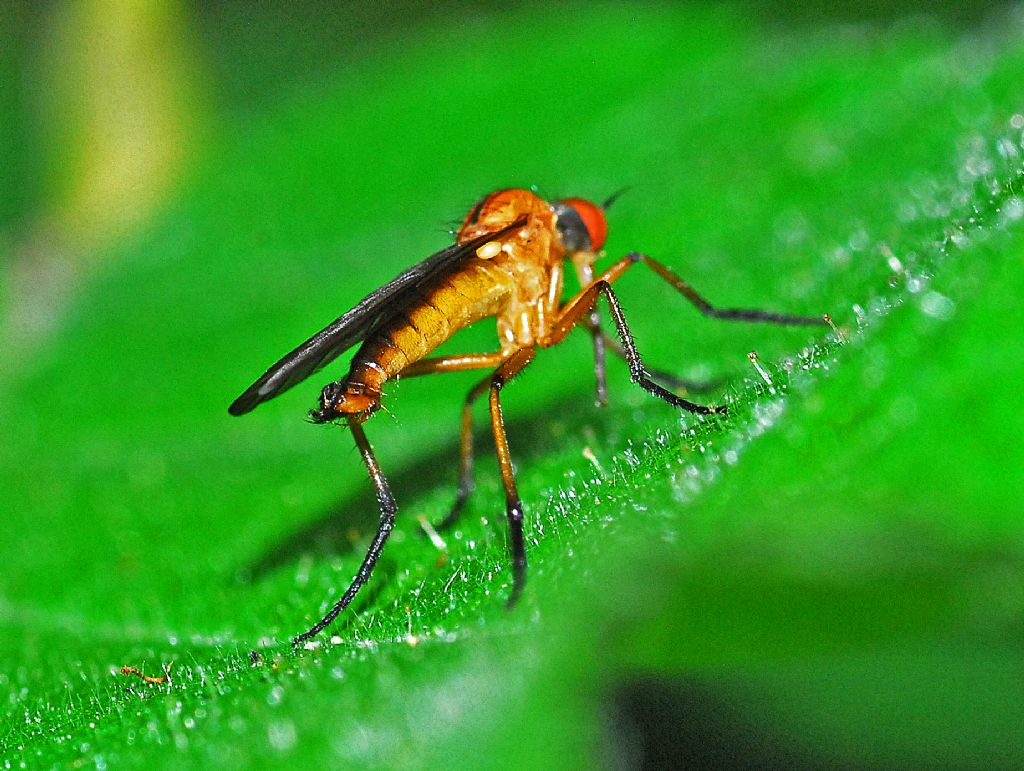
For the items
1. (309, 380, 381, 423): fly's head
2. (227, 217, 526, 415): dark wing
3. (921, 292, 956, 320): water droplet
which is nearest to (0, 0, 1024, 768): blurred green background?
(921, 292, 956, 320): water droplet

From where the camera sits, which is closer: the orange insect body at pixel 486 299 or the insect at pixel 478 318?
the insect at pixel 478 318

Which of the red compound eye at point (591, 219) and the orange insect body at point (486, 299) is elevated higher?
the red compound eye at point (591, 219)

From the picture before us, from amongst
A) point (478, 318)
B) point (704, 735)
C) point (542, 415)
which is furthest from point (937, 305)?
point (542, 415)

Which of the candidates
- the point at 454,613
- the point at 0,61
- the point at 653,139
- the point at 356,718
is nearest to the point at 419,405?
the point at 653,139

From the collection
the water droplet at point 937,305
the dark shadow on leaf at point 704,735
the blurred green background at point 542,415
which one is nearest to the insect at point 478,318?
the blurred green background at point 542,415

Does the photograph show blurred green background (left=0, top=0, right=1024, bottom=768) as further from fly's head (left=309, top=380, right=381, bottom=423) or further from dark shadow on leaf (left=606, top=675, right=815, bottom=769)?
fly's head (left=309, top=380, right=381, bottom=423)

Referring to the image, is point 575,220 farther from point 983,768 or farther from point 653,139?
point 983,768

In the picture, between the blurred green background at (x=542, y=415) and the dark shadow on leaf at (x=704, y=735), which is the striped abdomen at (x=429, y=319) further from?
the dark shadow on leaf at (x=704, y=735)
